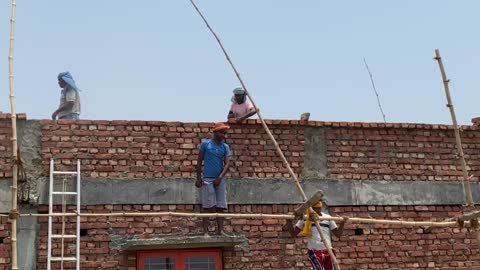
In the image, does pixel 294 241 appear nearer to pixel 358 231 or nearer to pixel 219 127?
pixel 358 231

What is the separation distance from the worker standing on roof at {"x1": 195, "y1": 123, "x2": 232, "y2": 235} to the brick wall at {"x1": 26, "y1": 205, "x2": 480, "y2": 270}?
11.4 inches

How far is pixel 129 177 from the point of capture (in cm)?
885

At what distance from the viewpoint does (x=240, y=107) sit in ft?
31.3

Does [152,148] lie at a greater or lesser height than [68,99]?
lesser

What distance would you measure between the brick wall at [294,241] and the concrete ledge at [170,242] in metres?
0.08

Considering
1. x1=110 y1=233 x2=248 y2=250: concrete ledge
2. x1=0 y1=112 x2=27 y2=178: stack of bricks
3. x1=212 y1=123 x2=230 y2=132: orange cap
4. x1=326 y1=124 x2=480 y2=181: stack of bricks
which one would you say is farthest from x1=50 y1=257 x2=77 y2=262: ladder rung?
x1=326 y1=124 x2=480 y2=181: stack of bricks

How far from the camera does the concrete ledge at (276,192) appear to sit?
8.73 metres

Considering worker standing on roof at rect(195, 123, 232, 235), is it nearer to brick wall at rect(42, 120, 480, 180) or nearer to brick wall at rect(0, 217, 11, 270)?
brick wall at rect(42, 120, 480, 180)

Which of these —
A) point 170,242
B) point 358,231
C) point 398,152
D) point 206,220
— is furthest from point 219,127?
point 398,152

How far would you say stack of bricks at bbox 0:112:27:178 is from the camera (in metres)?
8.52

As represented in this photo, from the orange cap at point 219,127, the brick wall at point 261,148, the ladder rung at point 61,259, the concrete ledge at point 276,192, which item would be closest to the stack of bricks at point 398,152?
the brick wall at point 261,148

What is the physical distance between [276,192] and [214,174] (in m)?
0.98

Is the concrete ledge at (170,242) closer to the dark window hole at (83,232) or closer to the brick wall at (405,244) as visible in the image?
the dark window hole at (83,232)

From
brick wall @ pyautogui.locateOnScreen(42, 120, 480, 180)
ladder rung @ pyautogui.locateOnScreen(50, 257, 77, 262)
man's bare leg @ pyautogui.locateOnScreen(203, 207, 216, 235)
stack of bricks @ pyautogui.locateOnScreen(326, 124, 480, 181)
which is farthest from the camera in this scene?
stack of bricks @ pyautogui.locateOnScreen(326, 124, 480, 181)
